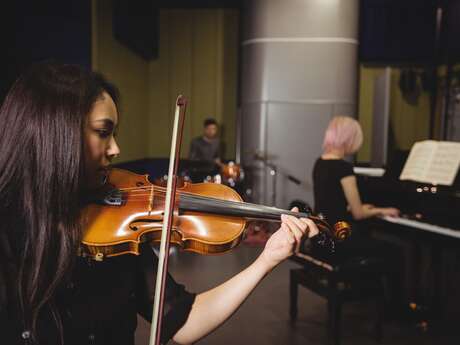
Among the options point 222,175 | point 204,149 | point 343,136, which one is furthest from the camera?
point 204,149

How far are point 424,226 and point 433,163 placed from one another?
1.37 feet

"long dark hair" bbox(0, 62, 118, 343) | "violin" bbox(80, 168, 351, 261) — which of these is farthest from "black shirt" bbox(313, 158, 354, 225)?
"long dark hair" bbox(0, 62, 118, 343)

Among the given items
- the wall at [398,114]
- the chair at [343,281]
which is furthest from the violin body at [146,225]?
the wall at [398,114]

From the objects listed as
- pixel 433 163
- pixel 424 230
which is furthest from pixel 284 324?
pixel 433 163

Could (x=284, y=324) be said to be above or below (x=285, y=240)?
below

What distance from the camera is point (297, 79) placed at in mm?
5789

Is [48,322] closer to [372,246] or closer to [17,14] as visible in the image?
[372,246]

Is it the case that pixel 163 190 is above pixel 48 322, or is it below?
above

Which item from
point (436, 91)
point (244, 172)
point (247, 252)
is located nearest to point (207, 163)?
point (244, 172)

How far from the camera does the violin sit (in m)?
1.10

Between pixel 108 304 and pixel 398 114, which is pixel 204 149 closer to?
pixel 398 114

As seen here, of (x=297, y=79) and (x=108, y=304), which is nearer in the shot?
(x=108, y=304)

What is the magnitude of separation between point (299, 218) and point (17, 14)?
2970 mm

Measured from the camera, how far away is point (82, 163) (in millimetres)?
958
